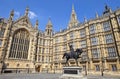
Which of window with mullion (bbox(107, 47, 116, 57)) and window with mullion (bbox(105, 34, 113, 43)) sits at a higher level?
window with mullion (bbox(105, 34, 113, 43))

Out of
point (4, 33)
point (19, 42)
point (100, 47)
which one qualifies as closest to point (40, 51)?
point (19, 42)

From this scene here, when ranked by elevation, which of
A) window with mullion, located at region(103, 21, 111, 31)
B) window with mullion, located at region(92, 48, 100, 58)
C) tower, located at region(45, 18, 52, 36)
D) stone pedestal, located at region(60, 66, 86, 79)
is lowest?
stone pedestal, located at region(60, 66, 86, 79)

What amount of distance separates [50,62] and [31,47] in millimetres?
10768

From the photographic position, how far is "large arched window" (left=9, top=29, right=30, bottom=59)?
35.6 metres

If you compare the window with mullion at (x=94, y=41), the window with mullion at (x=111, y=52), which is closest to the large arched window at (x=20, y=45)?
the window with mullion at (x=94, y=41)

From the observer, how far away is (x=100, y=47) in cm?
2925

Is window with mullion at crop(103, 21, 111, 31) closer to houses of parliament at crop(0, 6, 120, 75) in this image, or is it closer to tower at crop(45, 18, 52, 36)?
houses of parliament at crop(0, 6, 120, 75)

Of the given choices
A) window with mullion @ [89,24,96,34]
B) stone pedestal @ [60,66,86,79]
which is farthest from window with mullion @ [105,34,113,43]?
stone pedestal @ [60,66,86,79]

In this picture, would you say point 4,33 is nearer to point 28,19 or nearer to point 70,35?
point 28,19

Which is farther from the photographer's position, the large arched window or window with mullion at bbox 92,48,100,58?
the large arched window

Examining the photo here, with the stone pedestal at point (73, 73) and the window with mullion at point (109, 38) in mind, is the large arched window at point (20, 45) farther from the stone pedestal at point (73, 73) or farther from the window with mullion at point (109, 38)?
the window with mullion at point (109, 38)

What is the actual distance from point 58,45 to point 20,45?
1509cm

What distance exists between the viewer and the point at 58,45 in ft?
139

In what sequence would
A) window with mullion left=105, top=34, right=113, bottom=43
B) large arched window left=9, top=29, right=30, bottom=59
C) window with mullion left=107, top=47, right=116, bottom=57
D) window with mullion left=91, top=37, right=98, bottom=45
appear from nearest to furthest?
window with mullion left=107, top=47, right=116, bottom=57 < window with mullion left=105, top=34, right=113, bottom=43 < window with mullion left=91, top=37, right=98, bottom=45 < large arched window left=9, top=29, right=30, bottom=59
